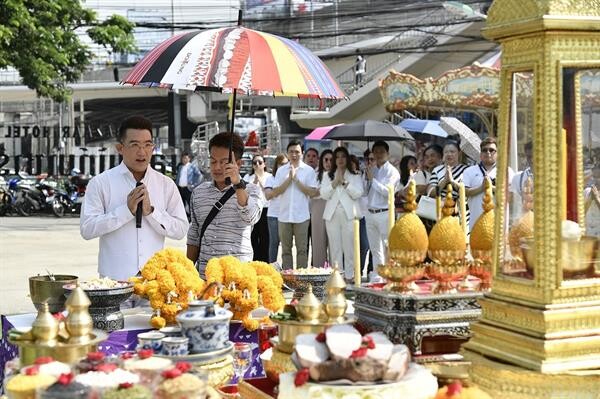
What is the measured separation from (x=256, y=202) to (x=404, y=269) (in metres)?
1.93

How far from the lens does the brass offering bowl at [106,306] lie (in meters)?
3.25

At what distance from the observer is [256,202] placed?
467 centimetres

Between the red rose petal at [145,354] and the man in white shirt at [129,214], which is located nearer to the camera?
the red rose petal at [145,354]

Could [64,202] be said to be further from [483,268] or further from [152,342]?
[152,342]

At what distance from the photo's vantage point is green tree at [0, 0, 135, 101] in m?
14.3

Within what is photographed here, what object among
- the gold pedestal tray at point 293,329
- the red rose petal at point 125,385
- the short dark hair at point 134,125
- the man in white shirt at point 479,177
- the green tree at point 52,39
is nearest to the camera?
the red rose petal at point 125,385

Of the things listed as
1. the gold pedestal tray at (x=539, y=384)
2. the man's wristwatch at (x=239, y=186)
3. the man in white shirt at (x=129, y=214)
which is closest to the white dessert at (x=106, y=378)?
the gold pedestal tray at (x=539, y=384)

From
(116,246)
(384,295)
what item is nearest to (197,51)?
(116,246)

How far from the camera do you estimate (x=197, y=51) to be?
4258 millimetres

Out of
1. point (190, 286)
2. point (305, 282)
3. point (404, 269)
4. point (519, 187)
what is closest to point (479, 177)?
point (305, 282)

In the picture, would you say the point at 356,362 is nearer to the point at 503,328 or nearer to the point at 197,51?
the point at 503,328

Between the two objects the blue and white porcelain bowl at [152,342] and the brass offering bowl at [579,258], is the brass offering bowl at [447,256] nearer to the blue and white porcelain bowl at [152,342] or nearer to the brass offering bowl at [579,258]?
the brass offering bowl at [579,258]

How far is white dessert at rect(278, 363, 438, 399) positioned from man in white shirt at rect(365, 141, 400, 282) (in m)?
7.47

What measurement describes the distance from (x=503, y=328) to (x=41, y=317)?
116 cm
